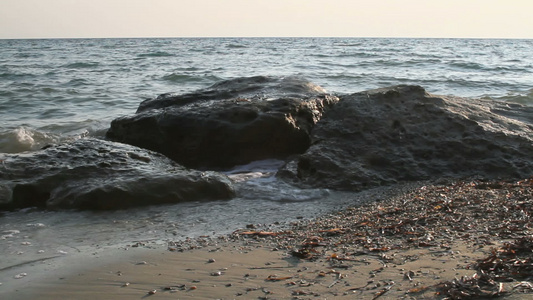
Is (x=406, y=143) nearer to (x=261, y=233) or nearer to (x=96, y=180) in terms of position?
(x=261, y=233)

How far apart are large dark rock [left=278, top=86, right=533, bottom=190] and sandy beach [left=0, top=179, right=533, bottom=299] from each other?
1.21 m

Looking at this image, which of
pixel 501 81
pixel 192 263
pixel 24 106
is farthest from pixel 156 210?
pixel 501 81

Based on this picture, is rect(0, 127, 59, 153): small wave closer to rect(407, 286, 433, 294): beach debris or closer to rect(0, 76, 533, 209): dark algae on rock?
rect(0, 76, 533, 209): dark algae on rock

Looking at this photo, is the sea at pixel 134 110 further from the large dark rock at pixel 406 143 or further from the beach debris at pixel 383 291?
the beach debris at pixel 383 291

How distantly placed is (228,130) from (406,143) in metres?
1.76

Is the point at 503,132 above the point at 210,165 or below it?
above

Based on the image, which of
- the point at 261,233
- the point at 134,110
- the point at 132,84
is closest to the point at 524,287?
the point at 261,233

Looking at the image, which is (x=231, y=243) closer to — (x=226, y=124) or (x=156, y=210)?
(x=156, y=210)

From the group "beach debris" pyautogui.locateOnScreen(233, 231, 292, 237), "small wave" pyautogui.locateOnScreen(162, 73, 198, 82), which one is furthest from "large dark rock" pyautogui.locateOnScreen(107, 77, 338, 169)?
"small wave" pyautogui.locateOnScreen(162, 73, 198, 82)

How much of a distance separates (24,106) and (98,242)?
866 centimetres

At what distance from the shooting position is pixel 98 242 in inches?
143

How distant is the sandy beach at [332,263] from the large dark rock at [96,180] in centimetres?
106

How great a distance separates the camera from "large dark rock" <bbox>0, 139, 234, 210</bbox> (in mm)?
4516

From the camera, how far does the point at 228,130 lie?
5.84 m
